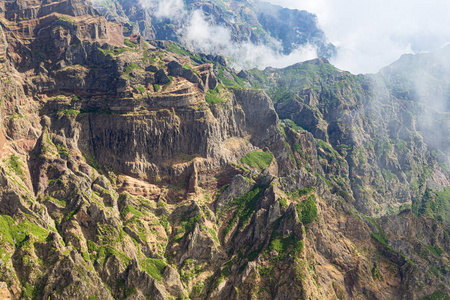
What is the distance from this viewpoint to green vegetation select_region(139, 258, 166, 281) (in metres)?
140

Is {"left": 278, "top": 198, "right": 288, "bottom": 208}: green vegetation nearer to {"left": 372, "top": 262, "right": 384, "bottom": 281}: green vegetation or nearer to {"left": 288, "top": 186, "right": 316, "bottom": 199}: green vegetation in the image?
{"left": 288, "top": 186, "right": 316, "bottom": 199}: green vegetation

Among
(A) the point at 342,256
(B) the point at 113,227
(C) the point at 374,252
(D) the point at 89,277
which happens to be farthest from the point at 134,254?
(C) the point at 374,252

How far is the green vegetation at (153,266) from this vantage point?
140 m

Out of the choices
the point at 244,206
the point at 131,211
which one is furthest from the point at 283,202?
the point at 131,211

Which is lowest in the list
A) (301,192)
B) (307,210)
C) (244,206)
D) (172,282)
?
(172,282)

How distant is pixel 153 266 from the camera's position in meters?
146

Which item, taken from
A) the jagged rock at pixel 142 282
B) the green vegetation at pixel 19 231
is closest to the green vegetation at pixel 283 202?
the jagged rock at pixel 142 282

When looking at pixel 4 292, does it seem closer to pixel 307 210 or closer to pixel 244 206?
pixel 244 206

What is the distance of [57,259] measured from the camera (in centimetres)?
11300

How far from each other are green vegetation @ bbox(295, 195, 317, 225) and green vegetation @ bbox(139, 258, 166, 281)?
69.9m

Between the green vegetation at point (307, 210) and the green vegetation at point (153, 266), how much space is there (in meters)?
69.9

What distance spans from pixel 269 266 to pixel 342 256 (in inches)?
1445

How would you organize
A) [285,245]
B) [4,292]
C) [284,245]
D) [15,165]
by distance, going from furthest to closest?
1. [284,245]
2. [285,245]
3. [15,165]
4. [4,292]

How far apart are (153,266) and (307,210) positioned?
7939 centimetres
